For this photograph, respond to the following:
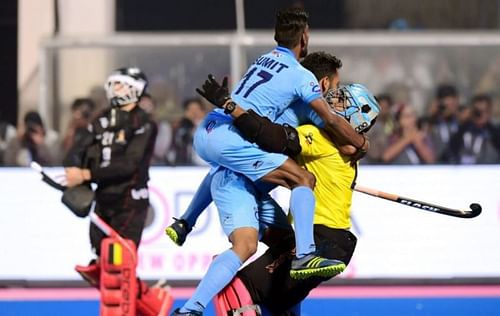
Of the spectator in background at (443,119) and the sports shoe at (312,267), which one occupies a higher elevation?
the sports shoe at (312,267)

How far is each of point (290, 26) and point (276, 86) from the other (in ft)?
1.19

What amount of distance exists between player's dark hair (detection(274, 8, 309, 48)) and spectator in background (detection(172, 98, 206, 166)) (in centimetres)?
586

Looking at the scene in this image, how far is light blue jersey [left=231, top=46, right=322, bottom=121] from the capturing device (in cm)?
701

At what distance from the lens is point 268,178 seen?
7051 mm

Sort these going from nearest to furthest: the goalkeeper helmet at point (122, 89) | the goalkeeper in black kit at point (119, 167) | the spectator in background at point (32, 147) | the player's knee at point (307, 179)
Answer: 1. the player's knee at point (307, 179)
2. the goalkeeper in black kit at point (119, 167)
3. the goalkeeper helmet at point (122, 89)
4. the spectator in background at point (32, 147)

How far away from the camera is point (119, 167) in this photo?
9883mm

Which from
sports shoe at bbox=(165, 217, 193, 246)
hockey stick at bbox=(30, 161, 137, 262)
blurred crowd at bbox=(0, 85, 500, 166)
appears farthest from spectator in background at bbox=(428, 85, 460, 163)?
sports shoe at bbox=(165, 217, 193, 246)

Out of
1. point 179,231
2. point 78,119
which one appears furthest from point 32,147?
point 179,231

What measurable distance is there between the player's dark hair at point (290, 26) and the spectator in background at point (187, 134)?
231 inches

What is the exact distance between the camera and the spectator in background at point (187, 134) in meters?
13.4

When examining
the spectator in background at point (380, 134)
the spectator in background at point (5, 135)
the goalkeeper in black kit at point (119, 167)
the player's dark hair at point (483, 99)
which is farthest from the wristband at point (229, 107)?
the player's dark hair at point (483, 99)

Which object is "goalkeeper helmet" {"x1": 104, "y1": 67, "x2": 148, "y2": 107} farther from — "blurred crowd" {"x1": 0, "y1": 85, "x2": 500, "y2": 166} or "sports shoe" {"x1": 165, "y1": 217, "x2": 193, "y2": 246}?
"blurred crowd" {"x1": 0, "y1": 85, "x2": 500, "y2": 166}

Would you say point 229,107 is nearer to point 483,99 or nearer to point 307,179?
point 307,179

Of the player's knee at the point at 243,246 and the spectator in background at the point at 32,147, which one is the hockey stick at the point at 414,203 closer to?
the player's knee at the point at 243,246
